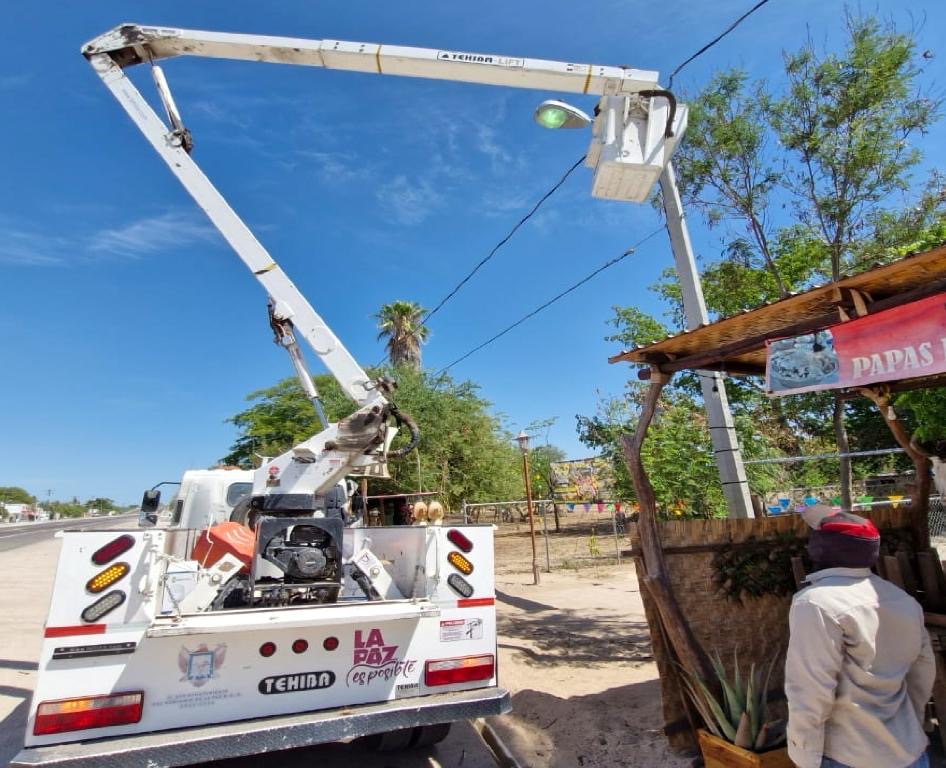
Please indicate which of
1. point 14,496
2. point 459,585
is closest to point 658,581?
point 459,585

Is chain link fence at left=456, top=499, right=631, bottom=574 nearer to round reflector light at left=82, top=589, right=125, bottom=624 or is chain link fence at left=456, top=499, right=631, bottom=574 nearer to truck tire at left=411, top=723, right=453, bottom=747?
truck tire at left=411, top=723, right=453, bottom=747

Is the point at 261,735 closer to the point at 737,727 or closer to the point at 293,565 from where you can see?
the point at 293,565

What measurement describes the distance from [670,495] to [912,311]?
11.4 m

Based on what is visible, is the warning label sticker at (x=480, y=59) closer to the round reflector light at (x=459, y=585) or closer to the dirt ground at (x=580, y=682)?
the round reflector light at (x=459, y=585)

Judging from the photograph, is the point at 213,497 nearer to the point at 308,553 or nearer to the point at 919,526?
the point at 308,553

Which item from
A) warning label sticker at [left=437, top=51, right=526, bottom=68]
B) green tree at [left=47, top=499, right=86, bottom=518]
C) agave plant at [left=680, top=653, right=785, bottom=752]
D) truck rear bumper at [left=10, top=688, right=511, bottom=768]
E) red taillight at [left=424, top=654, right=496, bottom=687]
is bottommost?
agave plant at [left=680, top=653, right=785, bottom=752]

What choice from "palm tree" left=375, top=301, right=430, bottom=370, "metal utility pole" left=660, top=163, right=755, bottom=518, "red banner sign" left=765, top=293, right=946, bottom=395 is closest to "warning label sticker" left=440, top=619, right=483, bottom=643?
"red banner sign" left=765, top=293, right=946, bottom=395

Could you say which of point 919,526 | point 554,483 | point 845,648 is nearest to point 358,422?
point 845,648

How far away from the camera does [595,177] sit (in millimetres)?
5203

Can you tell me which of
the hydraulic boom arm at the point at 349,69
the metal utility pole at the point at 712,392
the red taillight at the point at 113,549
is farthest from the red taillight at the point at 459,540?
the metal utility pole at the point at 712,392

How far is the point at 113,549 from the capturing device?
10.5ft

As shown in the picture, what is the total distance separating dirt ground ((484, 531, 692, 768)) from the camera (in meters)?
4.38

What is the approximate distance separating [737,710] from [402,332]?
3027cm

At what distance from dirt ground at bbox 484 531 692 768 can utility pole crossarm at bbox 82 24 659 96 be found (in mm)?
5452
